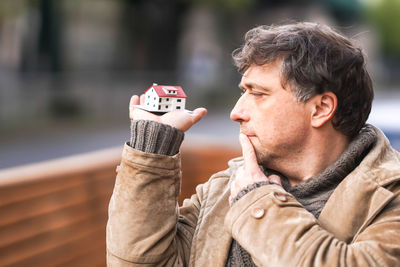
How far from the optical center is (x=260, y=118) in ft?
6.94

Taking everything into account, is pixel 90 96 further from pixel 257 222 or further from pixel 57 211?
pixel 257 222

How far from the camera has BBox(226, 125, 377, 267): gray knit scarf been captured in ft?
6.89

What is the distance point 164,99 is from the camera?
86.0 inches

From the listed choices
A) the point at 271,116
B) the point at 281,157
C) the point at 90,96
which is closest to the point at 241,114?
the point at 271,116

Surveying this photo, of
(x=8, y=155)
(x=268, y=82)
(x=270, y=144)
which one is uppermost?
(x=268, y=82)

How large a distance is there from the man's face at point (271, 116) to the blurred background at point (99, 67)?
14.4 feet

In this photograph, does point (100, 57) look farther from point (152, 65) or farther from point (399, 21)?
point (399, 21)

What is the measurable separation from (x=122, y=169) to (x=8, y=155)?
9085mm

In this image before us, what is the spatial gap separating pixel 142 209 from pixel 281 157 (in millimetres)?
575

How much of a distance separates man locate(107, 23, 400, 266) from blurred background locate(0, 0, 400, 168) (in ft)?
14.1

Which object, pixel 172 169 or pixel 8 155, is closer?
pixel 172 169

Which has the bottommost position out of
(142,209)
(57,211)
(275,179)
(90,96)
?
(90,96)

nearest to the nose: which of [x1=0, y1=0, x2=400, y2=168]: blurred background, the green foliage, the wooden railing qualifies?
the wooden railing

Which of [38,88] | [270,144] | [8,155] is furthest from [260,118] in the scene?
[38,88]
